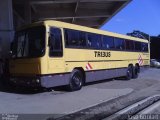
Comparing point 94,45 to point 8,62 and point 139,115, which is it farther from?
point 139,115

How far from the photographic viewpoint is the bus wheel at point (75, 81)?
16.5m

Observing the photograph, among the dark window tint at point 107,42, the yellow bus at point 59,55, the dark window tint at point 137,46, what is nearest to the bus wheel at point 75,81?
the yellow bus at point 59,55

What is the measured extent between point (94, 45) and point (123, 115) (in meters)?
8.87

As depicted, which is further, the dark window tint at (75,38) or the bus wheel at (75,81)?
the bus wheel at (75,81)

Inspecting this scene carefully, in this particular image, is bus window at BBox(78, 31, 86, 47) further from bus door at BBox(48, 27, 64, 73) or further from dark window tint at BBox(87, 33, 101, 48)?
bus door at BBox(48, 27, 64, 73)

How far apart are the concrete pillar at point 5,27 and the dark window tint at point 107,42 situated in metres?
5.38

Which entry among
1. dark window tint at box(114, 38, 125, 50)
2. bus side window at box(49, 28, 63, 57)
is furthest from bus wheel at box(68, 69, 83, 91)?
dark window tint at box(114, 38, 125, 50)

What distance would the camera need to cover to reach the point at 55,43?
15328 mm

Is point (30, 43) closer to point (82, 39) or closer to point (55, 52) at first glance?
point (55, 52)

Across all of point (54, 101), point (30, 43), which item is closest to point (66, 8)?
point (30, 43)

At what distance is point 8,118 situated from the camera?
9.65m

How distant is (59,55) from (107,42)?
578 cm

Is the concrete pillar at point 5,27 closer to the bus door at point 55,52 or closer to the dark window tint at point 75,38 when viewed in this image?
the dark window tint at point 75,38

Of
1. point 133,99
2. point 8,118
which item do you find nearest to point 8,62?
point 133,99
